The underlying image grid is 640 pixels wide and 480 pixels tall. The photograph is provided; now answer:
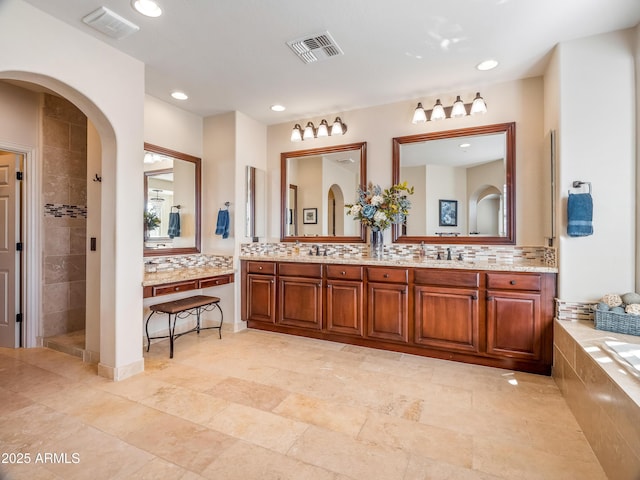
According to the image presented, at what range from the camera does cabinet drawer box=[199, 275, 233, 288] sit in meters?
3.46

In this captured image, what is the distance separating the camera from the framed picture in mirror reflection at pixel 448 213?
3.41m

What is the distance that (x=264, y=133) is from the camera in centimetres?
443

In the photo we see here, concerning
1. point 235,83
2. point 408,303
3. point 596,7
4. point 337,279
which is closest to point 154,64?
point 235,83

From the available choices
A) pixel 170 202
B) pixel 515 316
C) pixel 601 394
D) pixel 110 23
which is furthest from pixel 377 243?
pixel 110 23

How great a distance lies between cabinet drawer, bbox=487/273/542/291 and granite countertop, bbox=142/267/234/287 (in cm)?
277

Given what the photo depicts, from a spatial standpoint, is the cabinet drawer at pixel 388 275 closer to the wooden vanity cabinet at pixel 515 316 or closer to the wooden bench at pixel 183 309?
Answer: the wooden vanity cabinet at pixel 515 316

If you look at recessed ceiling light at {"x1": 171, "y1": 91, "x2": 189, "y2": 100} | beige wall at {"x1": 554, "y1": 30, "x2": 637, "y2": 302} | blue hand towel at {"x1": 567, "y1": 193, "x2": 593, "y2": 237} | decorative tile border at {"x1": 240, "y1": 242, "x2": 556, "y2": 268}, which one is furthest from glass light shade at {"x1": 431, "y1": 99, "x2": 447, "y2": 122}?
recessed ceiling light at {"x1": 171, "y1": 91, "x2": 189, "y2": 100}

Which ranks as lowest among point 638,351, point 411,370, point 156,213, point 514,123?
point 411,370

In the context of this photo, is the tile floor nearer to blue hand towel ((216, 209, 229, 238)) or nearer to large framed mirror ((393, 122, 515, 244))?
large framed mirror ((393, 122, 515, 244))

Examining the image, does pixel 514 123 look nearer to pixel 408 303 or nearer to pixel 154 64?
pixel 408 303

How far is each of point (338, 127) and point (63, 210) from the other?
326 cm

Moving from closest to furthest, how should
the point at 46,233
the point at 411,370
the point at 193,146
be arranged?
the point at 411,370, the point at 46,233, the point at 193,146

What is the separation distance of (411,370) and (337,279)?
1.14 m

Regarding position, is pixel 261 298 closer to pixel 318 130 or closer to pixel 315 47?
pixel 318 130
